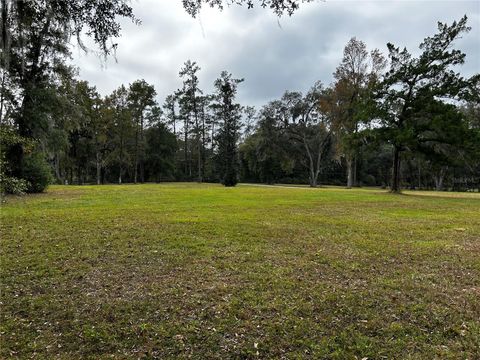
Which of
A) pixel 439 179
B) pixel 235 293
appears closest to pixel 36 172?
pixel 235 293

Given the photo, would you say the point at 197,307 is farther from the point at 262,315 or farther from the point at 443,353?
the point at 443,353

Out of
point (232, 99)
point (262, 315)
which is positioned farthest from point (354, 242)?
point (232, 99)

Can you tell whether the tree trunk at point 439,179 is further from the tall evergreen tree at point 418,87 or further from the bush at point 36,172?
the bush at point 36,172

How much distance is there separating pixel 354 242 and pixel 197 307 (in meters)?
4.33

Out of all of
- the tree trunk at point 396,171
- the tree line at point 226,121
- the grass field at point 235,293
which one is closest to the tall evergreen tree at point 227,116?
the tree line at point 226,121

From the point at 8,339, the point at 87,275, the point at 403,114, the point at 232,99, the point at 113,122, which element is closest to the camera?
the point at 8,339

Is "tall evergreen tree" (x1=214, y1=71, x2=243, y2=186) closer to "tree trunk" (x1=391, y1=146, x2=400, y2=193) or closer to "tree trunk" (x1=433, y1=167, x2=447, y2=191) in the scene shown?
"tree trunk" (x1=391, y1=146, x2=400, y2=193)

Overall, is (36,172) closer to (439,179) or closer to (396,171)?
(396,171)

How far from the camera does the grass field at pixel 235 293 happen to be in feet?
11.0

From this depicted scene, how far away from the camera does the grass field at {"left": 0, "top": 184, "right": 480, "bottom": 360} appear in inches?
132

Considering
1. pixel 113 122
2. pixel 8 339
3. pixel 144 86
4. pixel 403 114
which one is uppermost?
pixel 144 86

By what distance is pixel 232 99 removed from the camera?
40031 millimetres

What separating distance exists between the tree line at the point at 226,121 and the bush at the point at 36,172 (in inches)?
2.1

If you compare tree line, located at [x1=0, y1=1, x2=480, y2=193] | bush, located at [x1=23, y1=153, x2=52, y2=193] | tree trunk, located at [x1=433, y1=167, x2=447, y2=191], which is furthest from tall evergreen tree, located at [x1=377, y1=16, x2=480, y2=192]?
tree trunk, located at [x1=433, y1=167, x2=447, y2=191]
